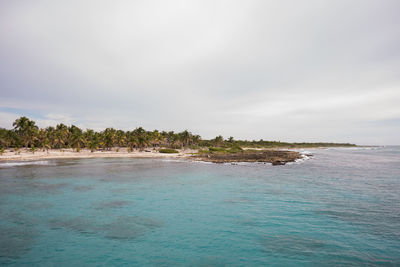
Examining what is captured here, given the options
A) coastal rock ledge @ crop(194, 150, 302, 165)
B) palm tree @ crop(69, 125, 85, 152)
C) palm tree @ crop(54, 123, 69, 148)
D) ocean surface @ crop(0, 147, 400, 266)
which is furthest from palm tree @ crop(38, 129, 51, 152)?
ocean surface @ crop(0, 147, 400, 266)

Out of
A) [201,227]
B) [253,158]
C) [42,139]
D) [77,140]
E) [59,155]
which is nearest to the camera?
[201,227]

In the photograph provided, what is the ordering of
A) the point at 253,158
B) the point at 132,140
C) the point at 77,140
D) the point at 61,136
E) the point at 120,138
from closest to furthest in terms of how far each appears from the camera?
Result: 1. the point at 253,158
2. the point at 77,140
3. the point at 61,136
4. the point at 132,140
5. the point at 120,138

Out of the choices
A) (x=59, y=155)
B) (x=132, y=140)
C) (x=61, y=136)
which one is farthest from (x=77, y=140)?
(x=132, y=140)

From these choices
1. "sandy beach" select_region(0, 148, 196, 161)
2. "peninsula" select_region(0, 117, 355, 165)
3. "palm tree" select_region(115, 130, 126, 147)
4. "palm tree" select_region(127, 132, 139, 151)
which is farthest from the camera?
"palm tree" select_region(115, 130, 126, 147)

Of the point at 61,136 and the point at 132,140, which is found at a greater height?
the point at 61,136

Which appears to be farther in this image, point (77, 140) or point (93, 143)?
point (77, 140)

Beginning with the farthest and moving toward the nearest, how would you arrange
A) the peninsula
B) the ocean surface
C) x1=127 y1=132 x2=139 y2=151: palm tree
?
1. x1=127 y1=132 x2=139 y2=151: palm tree
2. the peninsula
3. the ocean surface

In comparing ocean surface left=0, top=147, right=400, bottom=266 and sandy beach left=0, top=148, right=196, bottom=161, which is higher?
sandy beach left=0, top=148, right=196, bottom=161

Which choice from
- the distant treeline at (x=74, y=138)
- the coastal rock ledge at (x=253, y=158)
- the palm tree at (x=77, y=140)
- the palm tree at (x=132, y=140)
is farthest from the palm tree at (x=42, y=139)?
the coastal rock ledge at (x=253, y=158)

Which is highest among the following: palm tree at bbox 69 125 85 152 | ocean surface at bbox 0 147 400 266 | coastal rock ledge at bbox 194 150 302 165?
palm tree at bbox 69 125 85 152

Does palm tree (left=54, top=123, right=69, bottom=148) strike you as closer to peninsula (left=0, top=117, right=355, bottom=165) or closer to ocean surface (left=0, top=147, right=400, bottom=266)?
peninsula (left=0, top=117, right=355, bottom=165)

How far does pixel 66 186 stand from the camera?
28516mm

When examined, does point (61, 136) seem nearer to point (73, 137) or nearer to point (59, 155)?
point (73, 137)

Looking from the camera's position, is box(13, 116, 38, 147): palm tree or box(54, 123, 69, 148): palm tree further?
box(54, 123, 69, 148): palm tree
